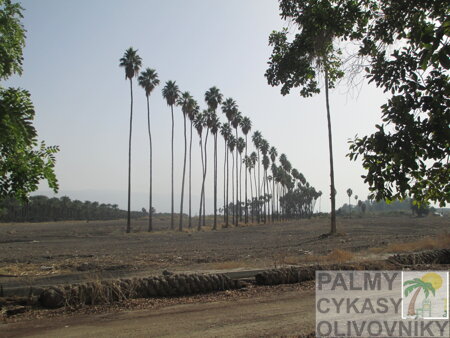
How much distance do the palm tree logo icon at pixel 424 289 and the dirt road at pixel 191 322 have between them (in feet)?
5.55

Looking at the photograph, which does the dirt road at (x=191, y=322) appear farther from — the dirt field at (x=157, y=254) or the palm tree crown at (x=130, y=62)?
the palm tree crown at (x=130, y=62)

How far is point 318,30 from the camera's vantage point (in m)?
5.88

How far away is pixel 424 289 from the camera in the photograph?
7906 mm

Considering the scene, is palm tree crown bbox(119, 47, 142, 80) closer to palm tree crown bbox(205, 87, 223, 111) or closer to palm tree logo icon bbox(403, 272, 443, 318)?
palm tree crown bbox(205, 87, 223, 111)

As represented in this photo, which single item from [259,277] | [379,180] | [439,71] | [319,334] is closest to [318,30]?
[439,71]

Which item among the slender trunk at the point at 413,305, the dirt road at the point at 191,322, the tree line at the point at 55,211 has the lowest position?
the dirt road at the point at 191,322

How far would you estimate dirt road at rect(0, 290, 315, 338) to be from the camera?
594 centimetres

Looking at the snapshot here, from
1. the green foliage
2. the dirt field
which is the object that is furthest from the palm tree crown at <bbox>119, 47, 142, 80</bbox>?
the green foliage

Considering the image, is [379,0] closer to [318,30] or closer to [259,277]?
[318,30]

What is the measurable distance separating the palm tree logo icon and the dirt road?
1.69 metres

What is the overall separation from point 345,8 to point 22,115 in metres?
5.05

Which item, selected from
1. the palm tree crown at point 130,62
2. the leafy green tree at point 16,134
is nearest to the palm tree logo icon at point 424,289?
the leafy green tree at point 16,134

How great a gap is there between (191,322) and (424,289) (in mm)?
4772

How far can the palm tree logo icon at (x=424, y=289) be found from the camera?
256 inches
